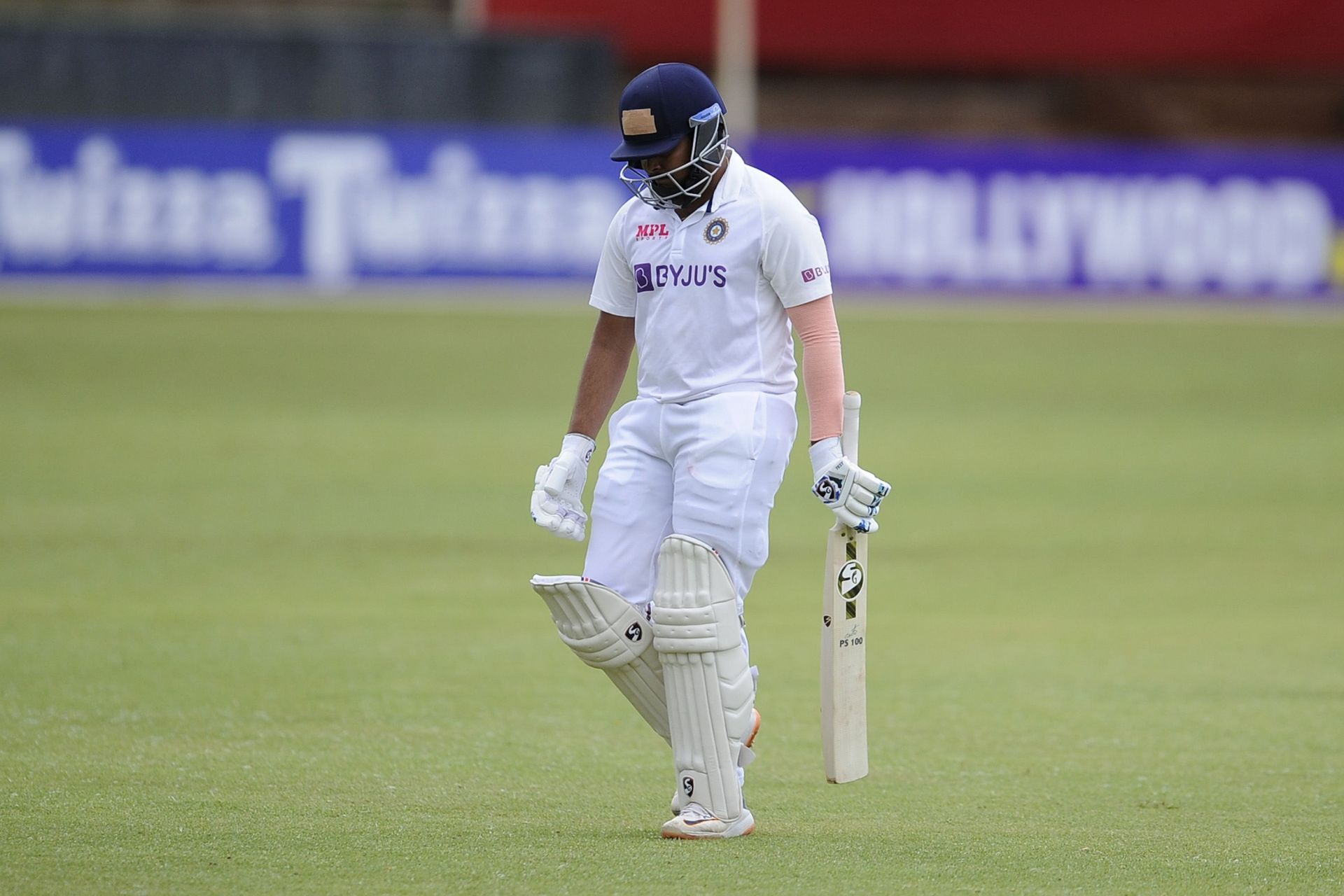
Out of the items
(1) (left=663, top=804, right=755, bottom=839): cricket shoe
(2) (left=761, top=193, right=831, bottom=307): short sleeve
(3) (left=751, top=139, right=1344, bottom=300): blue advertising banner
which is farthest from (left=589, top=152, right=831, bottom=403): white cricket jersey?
(3) (left=751, top=139, right=1344, bottom=300): blue advertising banner

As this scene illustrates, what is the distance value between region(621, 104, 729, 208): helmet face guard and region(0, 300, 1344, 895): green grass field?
1540mm

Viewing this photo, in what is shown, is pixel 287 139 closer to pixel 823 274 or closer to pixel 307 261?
pixel 307 261

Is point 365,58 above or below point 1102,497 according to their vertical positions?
above

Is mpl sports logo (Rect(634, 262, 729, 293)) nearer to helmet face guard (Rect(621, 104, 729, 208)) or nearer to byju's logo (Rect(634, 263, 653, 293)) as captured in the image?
byju's logo (Rect(634, 263, 653, 293))

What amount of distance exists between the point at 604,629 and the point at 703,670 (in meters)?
0.26

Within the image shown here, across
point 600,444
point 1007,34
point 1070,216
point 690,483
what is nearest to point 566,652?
point 690,483

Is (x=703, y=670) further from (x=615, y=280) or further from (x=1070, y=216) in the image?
(x=1070, y=216)

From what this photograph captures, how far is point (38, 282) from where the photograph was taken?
20344 millimetres

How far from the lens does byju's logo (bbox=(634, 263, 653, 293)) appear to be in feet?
14.4

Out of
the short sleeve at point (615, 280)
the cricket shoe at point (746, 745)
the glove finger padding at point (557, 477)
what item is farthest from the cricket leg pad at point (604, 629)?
the short sleeve at point (615, 280)

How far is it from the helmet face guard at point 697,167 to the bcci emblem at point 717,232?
86 mm

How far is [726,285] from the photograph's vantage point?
4.32 m

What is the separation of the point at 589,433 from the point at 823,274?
0.76m

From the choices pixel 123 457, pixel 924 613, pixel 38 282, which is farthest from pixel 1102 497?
pixel 38 282
